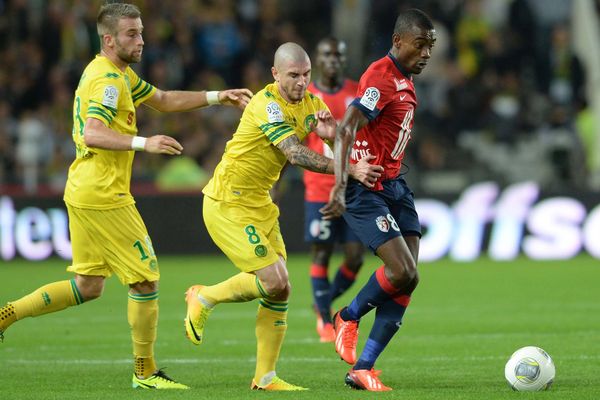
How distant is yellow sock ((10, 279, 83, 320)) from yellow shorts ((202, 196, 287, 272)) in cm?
107

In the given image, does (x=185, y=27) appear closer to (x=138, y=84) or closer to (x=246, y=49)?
(x=246, y=49)

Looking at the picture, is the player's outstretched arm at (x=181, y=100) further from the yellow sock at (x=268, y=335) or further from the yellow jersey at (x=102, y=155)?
the yellow sock at (x=268, y=335)

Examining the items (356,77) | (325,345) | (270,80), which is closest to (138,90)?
(325,345)

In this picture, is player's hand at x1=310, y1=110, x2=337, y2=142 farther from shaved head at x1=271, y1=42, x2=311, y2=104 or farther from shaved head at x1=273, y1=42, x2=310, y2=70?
shaved head at x1=273, y1=42, x2=310, y2=70

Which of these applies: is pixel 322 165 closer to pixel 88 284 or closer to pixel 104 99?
pixel 104 99

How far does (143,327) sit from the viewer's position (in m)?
8.16

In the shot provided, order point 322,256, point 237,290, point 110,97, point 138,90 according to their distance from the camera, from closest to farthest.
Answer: point 110,97 < point 237,290 < point 138,90 < point 322,256

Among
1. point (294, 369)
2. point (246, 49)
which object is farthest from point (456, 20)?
point (294, 369)

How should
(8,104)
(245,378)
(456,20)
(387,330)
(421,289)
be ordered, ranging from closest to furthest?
(387,330) → (245,378) → (421,289) → (8,104) → (456,20)

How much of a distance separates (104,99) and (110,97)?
5cm

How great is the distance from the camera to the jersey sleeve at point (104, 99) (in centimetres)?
782

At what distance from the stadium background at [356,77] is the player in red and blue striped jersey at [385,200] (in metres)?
10.7

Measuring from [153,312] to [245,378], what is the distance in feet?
2.88

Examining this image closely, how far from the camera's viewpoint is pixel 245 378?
8.58 metres
